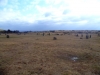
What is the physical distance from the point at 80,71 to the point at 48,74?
9.46 feet

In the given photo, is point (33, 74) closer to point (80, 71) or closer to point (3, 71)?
point (3, 71)

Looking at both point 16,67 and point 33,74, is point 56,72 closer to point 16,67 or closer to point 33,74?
point 33,74

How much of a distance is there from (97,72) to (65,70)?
2.72m

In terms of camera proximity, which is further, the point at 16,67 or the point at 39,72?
the point at 16,67

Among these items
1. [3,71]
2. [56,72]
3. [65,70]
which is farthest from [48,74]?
[3,71]

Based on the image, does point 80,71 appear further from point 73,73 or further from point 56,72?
point 56,72

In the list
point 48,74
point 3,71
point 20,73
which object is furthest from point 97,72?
point 3,71

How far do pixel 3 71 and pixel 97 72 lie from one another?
8161 mm

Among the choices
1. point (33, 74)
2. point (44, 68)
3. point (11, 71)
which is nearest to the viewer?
point (33, 74)

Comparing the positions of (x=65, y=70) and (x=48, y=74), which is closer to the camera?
(x=48, y=74)

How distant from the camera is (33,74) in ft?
31.6

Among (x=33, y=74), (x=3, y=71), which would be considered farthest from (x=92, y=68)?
(x=3, y=71)

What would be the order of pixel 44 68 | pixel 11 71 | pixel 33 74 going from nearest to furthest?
pixel 33 74 < pixel 11 71 < pixel 44 68

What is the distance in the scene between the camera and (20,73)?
9867 millimetres
